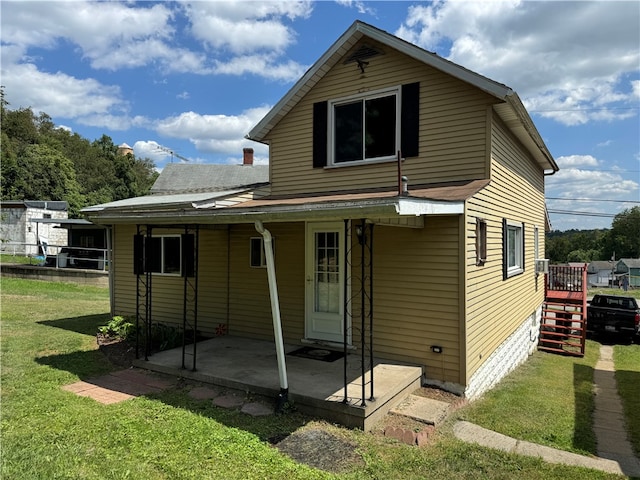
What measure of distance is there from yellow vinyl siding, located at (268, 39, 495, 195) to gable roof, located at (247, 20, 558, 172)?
0.19 m

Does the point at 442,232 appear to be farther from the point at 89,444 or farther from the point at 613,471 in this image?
the point at 89,444

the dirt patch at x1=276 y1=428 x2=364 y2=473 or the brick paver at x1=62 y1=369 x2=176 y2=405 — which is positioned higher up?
the brick paver at x1=62 y1=369 x2=176 y2=405

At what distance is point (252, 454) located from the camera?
157 inches

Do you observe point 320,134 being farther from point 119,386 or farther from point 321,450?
point 321,450

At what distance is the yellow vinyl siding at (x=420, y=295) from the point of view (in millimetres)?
5977

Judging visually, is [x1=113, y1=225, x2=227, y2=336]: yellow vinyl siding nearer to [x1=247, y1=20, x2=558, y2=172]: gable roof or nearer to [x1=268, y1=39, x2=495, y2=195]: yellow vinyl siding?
[x1=268, y1=39, x2=495, y2=195]: yellow vinyl siding

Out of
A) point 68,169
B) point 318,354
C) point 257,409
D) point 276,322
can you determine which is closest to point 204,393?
point 257,409

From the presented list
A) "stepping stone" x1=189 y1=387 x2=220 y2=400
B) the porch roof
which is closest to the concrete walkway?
the porch roof

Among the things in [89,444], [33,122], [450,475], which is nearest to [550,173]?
[450,475]

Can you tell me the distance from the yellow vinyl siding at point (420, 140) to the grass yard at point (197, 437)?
385cm

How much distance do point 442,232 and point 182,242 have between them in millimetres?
5931

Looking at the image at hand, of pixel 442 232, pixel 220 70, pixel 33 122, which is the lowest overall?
pixel 442 232

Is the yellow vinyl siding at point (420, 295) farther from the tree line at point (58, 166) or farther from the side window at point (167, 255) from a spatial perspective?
the tree line at point (58, 166)

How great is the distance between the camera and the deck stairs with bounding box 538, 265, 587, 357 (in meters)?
11.8
